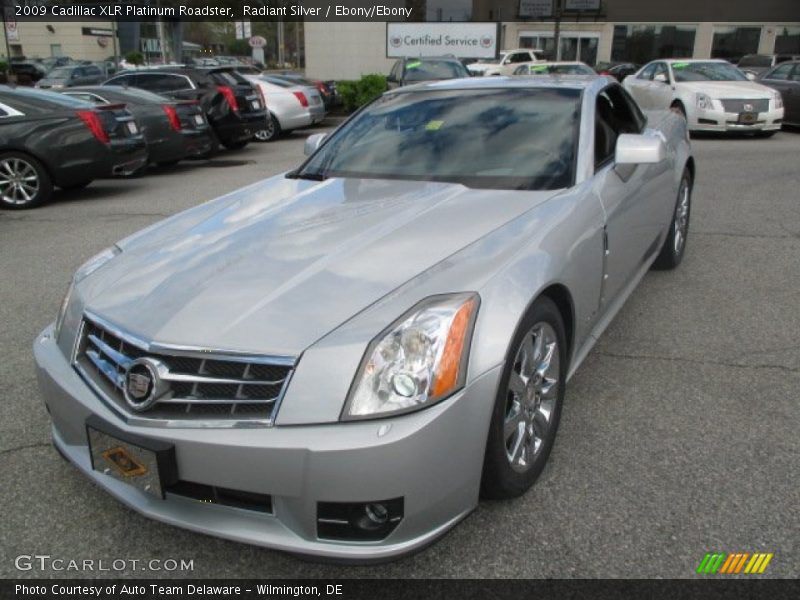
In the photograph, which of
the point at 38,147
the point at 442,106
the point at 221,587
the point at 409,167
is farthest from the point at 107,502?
the point at 38,147

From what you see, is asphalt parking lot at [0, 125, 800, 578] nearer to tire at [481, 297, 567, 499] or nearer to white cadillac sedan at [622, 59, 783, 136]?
tire at [481, 297, 567, 499]

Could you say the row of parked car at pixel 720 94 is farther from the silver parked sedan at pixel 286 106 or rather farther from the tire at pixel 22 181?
the tire at pixel 22 181

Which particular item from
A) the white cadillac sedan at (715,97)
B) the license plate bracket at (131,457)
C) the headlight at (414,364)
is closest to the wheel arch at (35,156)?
the license plate bracket at (131,457)

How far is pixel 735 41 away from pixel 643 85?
33.4 meters

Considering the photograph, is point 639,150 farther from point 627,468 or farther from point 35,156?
point 35,156

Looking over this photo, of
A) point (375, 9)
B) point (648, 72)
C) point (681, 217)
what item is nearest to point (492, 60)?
point (375, 9)

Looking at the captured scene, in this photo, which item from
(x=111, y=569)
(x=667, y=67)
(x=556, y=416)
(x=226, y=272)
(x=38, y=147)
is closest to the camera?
(x=111, y=569)

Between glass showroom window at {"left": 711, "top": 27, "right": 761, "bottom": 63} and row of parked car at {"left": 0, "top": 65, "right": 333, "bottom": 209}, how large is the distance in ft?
118

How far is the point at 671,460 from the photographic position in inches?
113

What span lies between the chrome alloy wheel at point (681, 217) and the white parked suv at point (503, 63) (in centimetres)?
2219

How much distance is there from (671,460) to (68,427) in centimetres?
225

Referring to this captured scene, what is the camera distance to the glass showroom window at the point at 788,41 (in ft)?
141

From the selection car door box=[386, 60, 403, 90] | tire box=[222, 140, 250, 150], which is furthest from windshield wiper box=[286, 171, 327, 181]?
car door box=[386, 60, 403, 90]

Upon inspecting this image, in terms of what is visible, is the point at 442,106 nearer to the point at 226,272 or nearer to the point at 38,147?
the point at 226,272
